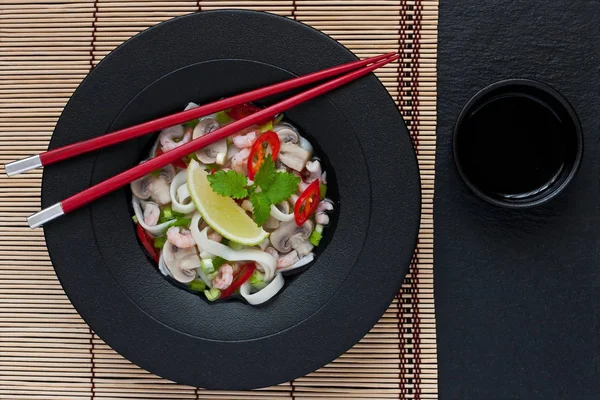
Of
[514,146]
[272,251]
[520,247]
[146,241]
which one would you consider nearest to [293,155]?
[272,251]

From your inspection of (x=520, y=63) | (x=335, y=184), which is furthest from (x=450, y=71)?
(x=335, y=184)

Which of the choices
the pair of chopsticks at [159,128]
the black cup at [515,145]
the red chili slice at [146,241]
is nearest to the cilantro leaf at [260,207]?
the pair of chopsticks at [159,128]

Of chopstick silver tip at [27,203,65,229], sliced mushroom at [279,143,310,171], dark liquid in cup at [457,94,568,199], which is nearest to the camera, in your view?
chopstick silver tip at [27,203,65,229]

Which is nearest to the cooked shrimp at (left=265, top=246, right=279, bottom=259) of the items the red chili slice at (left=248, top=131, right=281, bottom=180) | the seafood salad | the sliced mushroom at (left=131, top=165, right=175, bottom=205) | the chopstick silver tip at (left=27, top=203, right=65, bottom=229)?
the seafood salad

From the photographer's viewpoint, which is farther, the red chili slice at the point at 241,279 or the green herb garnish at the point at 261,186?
the red chili slice at the point at 241,279

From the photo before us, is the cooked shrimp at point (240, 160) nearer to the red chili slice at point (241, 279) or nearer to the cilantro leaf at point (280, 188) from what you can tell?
the cilantro leaf at point (280, 188)

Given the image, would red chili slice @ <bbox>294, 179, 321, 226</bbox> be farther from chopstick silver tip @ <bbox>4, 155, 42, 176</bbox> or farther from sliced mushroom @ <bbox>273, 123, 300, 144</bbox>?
chopstick silver tip @ <bbox>4, 155, 42, 176</bbox>
